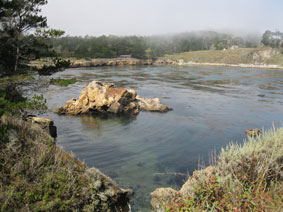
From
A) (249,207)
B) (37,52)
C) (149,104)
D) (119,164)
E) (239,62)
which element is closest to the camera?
(249,207)

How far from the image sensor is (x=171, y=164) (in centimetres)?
1340

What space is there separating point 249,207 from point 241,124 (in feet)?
56.6

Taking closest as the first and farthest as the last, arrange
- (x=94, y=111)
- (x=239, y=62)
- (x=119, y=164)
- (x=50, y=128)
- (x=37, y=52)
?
(x=119, y=164)
(x=50, y=128)
(x=37, y=52)
(x=94, y=111)
(x=239, y=62)

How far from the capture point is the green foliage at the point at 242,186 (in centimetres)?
556

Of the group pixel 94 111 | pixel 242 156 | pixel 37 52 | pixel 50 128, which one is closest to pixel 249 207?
pixel 242 156

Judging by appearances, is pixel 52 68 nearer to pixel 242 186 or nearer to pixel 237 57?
pixel 242 186

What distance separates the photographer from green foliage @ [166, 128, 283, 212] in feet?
18.2

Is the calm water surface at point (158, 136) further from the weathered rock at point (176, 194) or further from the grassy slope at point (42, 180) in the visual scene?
the grassy slope at point (42, 180)

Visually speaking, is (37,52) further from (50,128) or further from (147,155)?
(147,155)

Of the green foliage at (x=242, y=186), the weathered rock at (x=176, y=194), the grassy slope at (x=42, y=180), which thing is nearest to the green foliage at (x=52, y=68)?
the grassy slope at (x=42, y=180)

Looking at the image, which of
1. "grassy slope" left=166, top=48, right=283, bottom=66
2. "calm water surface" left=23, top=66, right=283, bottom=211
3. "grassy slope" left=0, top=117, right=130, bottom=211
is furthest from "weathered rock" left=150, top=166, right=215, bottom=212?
"grassy slope" left=166, top=48, right=283, bottom=66

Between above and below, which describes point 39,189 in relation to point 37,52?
below

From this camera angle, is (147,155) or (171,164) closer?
(171,164)

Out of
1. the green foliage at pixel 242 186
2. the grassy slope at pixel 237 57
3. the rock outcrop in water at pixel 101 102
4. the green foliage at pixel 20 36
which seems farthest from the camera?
the grassy slope at pixel 237 57
